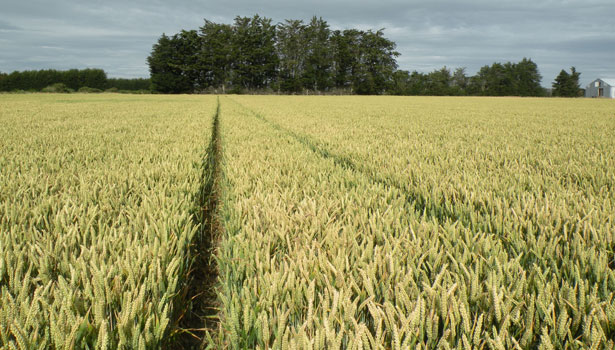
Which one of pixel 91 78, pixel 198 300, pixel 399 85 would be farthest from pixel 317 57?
pixel 198 300

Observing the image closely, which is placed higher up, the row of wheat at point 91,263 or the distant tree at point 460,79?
the distant tree at point 460,79

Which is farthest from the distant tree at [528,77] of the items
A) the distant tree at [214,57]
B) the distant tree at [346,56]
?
the distant tree at [214,57]

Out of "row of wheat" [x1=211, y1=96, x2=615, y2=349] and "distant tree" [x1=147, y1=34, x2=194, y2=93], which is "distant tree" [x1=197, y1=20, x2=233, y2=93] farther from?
"row of wheat" [x1=211, y1=96, x2=615, y2=349]

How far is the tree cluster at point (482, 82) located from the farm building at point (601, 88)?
11.6m

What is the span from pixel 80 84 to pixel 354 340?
262 feet

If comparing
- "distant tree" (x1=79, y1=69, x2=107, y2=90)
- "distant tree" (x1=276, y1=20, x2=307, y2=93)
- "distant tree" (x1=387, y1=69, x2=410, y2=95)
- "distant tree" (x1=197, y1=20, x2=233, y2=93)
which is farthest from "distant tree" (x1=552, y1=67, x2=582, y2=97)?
"distant tree" (x1=79, y1=69, x2=107, y2=90)

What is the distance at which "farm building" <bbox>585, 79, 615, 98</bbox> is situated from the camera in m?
71.1

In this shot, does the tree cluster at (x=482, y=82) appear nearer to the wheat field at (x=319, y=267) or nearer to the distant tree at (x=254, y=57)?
Result: the distant tree at (x=254, y=57)

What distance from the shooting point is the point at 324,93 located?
2283 inches

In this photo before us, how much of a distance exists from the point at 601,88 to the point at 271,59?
232 feet

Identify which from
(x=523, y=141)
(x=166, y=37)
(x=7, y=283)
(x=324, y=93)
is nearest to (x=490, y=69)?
(x=324, y=93)

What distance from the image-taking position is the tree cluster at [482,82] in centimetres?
6400

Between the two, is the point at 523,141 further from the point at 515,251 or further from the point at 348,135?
the point at 515,251

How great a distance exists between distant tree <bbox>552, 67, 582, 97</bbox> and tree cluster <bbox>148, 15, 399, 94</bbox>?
115 ft
